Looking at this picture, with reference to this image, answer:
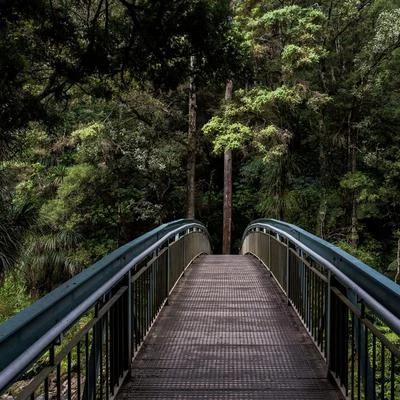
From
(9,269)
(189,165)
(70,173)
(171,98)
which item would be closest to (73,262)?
(70,173)

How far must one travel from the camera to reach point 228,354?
513cm

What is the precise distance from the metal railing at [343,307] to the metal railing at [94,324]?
1610 millimetres

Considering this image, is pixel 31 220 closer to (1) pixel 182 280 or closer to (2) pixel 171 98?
(1) pixel 182 280

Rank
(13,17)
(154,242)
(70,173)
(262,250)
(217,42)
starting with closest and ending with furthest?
(154,242)
(13,17)
(217,42)
(262,250)
(70,173)

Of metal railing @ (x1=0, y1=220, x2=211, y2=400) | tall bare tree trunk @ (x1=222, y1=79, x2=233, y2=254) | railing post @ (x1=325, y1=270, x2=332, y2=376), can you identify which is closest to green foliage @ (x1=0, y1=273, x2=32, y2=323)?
tall bare tree trunk @ (x1=222, y1=79, x2=233, y2=254)

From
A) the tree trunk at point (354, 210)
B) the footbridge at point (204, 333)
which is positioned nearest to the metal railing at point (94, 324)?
the footbridge at point (204, 333)

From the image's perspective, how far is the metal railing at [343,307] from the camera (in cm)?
293

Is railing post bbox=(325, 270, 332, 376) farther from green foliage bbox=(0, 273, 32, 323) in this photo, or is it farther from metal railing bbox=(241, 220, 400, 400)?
green foliage bbox=(0, 273, 32, 323)

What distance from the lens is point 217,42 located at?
8.51m

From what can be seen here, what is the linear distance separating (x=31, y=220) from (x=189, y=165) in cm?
1303

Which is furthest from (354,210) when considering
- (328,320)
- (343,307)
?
(343,307)

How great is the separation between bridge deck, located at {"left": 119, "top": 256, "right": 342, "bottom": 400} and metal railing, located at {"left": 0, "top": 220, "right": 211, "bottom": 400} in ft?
0.75

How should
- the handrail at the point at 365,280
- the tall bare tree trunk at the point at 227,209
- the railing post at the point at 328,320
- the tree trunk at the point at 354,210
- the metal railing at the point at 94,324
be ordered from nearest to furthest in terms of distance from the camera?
the metal railing at the point at 94,324 → the handrail at the point at 365,280 → the railing post at the point at 328,320 → the tree trunk at the point at 354,210 → the tall bare tree trunk at the point at 227,209

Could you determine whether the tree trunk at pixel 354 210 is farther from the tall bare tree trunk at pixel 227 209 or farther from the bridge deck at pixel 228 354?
the bridge deck at pixel 228 354
